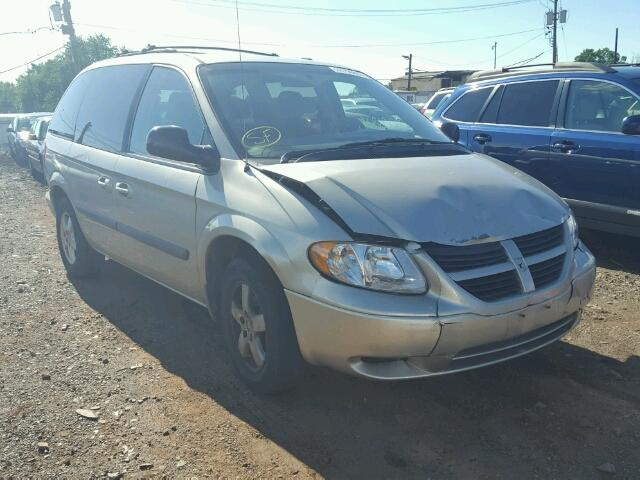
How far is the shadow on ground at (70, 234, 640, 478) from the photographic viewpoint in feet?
9.23

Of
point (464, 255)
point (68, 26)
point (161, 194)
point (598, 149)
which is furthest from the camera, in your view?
point (68, 26)

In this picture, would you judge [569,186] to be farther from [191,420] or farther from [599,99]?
[191,420]

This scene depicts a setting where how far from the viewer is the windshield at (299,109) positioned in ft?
12.1

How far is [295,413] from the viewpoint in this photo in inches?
130

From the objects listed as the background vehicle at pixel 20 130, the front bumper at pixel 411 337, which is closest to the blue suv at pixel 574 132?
the front bumper at pixel 411 337

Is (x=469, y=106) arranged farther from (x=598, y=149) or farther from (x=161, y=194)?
(x=161, y=194)

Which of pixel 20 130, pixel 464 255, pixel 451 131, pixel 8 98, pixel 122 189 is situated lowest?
pixel 8 98

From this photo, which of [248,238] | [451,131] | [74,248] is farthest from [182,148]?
[74,248]

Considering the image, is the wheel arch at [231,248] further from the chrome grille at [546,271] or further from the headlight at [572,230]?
the headlight at [572,230]

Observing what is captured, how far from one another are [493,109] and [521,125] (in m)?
0.50

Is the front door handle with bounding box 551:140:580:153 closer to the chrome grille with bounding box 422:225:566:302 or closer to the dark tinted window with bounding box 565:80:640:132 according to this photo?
the dark tinted window with bounding box 565:80:640:132

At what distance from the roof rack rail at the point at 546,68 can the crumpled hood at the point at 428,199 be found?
3.17 m

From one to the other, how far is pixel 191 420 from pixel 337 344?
0.98 metres

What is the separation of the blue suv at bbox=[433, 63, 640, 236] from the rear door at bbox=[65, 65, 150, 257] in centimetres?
254
